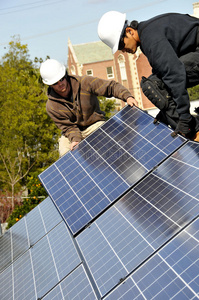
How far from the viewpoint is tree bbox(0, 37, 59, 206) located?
2344 cm

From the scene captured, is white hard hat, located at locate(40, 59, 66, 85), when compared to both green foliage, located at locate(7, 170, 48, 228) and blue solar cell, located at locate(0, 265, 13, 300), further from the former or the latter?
green foliage, located at locate(7, 170, 48, 228)

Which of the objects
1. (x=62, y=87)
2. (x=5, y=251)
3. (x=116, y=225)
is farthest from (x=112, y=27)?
(x=5, y=251)

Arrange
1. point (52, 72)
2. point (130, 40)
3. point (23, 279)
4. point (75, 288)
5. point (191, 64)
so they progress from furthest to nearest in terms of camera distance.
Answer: point (52, 72) → point (130, 40) → point (191, 64) → point (23, 279) → point (75, 288)

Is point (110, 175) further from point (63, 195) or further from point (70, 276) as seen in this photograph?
point (70, 276)

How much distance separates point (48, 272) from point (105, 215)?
1122 mm

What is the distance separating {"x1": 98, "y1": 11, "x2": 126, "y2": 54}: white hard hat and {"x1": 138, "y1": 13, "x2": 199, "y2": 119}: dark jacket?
0.36 meters

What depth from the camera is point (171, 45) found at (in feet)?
17.9

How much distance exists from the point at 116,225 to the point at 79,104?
384 centimetres

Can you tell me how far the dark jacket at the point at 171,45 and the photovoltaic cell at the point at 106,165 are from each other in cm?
64

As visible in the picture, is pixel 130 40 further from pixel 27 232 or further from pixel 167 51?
pixel 27 232

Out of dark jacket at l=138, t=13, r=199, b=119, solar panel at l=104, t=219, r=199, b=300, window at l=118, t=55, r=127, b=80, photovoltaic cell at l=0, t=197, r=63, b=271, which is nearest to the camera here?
solar panel at l=104, t=219, r=199, b=300

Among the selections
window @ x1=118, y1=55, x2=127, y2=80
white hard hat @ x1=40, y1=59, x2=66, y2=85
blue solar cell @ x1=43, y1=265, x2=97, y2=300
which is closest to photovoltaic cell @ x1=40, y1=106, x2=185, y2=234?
blue solar cell @ x1=43, y1=265, x2=97, y2=300

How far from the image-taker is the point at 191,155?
15.8 ft

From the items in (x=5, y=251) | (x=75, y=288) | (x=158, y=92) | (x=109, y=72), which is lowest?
(x=109, y=72)
